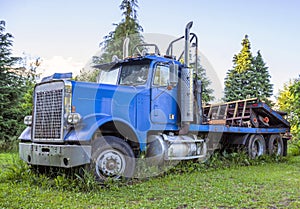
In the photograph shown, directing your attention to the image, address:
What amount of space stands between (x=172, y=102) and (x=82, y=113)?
2651 mm

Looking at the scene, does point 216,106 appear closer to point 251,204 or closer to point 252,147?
point 252,147

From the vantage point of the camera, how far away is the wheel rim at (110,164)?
6297 mm

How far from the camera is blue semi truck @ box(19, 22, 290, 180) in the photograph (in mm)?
6238

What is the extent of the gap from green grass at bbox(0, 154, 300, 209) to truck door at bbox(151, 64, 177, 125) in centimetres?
132

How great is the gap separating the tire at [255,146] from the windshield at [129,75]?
177 inches

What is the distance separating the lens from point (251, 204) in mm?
5070

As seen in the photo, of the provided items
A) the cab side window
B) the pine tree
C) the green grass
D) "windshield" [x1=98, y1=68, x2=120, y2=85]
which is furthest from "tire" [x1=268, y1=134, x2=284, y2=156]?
the pine tree

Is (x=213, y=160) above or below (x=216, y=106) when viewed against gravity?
below

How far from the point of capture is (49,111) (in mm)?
6605

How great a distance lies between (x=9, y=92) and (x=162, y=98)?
35.0 feet

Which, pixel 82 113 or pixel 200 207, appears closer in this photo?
pixel 200 207

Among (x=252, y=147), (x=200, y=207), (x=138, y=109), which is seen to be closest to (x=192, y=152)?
(x=138, y=109)

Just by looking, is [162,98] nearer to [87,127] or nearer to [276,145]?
[87,127]

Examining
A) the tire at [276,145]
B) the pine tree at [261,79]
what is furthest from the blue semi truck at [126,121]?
the pine tree at [261,79]
